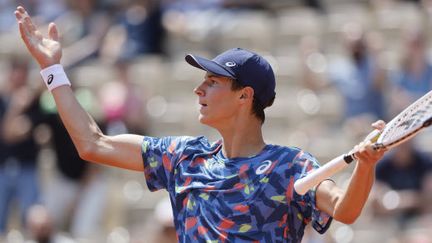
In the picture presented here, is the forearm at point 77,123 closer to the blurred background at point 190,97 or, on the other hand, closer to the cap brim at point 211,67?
the cap brim at point 211,67

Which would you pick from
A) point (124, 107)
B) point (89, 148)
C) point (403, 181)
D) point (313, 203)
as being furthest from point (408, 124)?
point (124, 107)

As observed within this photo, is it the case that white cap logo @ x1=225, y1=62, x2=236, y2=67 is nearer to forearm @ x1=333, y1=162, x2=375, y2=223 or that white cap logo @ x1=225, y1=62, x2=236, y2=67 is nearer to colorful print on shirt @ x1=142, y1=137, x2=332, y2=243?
colorful print on shirt @ x1=142, y1=137, x2=332, y2=243

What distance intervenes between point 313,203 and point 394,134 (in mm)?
532

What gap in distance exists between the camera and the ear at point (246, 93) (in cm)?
563

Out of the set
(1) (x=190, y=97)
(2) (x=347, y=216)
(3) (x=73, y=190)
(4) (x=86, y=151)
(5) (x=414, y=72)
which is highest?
(2) (x=347, y=216)

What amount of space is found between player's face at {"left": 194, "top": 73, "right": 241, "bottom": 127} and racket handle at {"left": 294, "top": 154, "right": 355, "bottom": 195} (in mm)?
555

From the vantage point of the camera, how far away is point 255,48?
13.7m

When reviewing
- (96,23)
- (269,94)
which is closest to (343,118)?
(96,23)

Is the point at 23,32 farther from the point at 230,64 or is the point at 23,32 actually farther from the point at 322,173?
the point at 322,173

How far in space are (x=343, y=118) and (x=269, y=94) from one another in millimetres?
6508

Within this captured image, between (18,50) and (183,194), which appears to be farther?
(18,50)

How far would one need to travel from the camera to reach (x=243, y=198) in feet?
17.8

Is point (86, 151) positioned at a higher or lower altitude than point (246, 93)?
lower

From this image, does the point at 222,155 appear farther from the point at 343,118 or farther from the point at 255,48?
the point at 255,48
